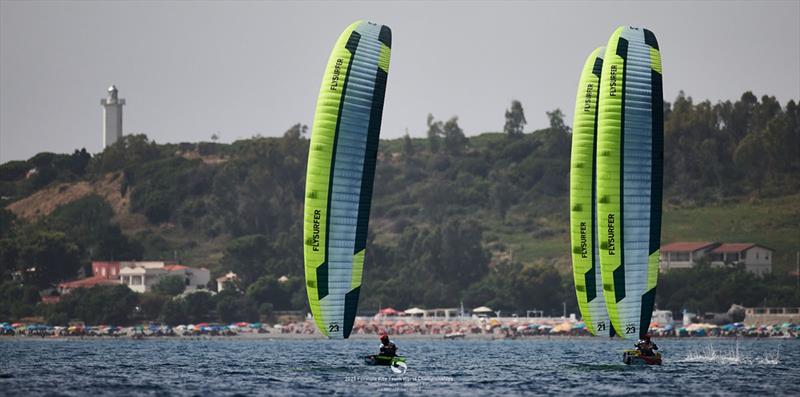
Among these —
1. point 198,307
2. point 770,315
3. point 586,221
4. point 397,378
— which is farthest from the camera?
point 198,307

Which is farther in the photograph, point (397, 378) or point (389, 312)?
point (389, 312)

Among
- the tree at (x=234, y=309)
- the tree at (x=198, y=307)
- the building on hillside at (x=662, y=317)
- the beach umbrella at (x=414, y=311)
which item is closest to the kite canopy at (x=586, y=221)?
the building on hillside at (x=662, y=317)

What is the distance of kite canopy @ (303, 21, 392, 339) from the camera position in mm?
59156

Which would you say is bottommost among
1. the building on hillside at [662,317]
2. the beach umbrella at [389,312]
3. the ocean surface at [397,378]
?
the ocean surface at [397,378]

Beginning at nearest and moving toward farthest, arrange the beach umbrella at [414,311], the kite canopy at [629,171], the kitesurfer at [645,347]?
the kite canopy at [629,171] → the kitesurfer at [645,347] → the beach umbrella at [414,311]

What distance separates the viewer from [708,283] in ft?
600

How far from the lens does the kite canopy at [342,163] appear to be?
194 ft

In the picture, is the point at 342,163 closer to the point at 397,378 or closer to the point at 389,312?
the point at 397,378

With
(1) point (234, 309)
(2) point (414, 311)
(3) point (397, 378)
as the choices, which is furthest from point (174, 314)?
(3) point (397, 378)

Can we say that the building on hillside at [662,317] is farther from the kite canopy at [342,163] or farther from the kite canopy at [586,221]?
the kite canopy at [342,163]

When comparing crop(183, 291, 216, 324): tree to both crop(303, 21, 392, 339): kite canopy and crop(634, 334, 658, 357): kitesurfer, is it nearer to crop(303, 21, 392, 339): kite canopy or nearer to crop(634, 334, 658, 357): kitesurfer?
crop(634, 334, 658, 357): kitesurfer

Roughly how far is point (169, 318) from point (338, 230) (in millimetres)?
137585

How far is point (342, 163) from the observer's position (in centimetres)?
5925

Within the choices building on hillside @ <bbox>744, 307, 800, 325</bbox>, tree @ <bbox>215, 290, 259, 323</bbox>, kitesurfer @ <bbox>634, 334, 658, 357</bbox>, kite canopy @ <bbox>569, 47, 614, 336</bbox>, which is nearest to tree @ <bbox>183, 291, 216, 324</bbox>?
tree @ <bbox>215, 290, 259, 323</bbox>
